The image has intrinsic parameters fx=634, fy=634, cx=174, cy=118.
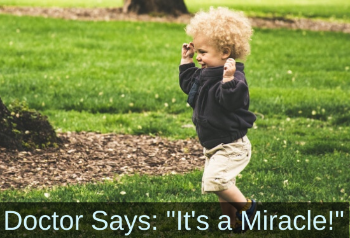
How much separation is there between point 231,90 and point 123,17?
15.6 m

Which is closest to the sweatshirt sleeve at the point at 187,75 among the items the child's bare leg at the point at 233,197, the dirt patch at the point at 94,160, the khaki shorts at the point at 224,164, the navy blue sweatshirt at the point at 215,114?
the navy blue sweatshirt at the point at 215,114

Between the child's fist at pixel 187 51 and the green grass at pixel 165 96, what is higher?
the child's fist at pixel 187 51

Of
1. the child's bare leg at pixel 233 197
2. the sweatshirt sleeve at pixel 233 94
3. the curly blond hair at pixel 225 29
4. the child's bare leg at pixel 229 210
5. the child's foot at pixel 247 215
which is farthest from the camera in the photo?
the child's bare leg at pixel 229 210

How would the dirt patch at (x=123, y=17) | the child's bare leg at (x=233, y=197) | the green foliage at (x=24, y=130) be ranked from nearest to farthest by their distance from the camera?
the child's bare leg at (x=233, y=197)
the green foliage at (x=24, y=130)
the dirt patch at (x=123, y=17)

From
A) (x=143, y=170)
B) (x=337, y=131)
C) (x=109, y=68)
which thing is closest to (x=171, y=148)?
(x=143, y=170)

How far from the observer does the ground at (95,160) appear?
20.7 feet

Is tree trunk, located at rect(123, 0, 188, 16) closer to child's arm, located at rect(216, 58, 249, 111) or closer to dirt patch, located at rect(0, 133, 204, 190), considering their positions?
dirt patch, located at rect(0, 133, 204, 190)

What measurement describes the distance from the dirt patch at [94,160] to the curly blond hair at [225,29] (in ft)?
7.69

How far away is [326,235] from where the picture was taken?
195 inches

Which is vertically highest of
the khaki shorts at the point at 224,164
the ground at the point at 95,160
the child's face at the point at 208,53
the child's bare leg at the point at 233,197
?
the child's face at the point at 208,53

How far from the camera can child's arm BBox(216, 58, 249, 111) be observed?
4246 millimetres

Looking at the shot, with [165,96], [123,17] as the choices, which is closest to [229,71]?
[165,96]

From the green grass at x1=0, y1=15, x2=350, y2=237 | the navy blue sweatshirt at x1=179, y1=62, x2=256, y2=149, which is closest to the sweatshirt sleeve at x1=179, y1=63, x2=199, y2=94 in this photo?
the navy blue sweatshirt at x1=179, y1=62, x2=256, y2=149

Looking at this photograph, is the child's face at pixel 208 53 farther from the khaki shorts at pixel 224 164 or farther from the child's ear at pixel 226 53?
the khaki shorts at pixel 224 164
